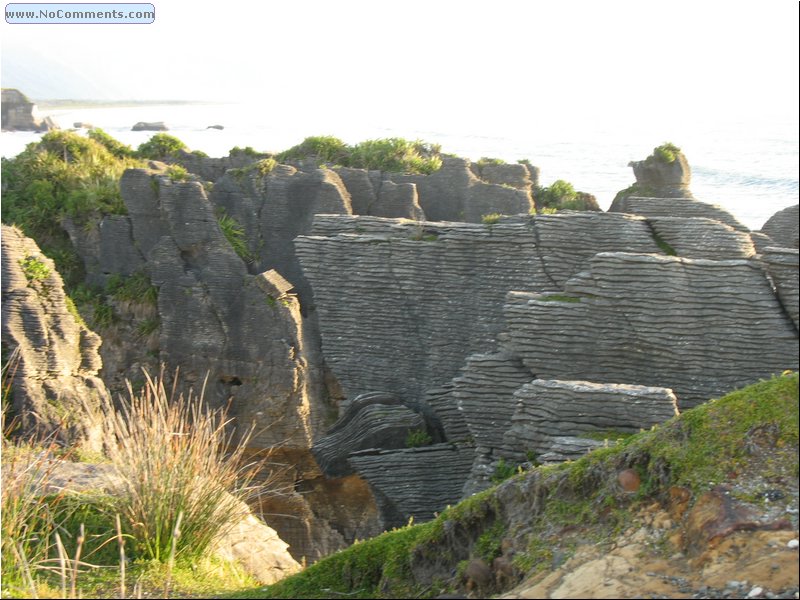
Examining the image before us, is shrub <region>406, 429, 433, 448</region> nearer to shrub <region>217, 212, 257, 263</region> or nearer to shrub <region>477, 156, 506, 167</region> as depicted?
shrub <region>217, 212, 257, 263</region>

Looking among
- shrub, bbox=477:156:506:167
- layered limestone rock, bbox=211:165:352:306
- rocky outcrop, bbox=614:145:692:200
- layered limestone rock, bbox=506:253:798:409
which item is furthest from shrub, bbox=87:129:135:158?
layered limestone rock, bbox=506:253:798:409

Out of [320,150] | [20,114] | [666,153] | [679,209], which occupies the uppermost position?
[20,114]

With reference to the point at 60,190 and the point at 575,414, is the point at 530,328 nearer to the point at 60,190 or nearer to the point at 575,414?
the point at 575,414

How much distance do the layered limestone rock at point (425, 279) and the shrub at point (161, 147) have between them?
9.73 meters

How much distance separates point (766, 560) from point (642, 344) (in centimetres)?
707

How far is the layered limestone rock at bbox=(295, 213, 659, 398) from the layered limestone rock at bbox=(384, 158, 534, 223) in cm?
463

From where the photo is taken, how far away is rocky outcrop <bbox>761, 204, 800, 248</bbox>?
39.4 ft

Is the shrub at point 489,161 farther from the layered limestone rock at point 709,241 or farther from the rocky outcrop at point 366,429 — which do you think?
the layered limestone rock at point 709,241

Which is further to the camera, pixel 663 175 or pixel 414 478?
pixel 663 175

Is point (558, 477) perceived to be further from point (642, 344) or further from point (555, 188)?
point (555, 188)

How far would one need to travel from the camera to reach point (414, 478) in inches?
523

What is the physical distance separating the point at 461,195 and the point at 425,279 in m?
5.70

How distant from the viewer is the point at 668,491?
5219 millimetres

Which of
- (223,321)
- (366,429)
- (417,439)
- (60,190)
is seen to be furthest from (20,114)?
(417,439)
